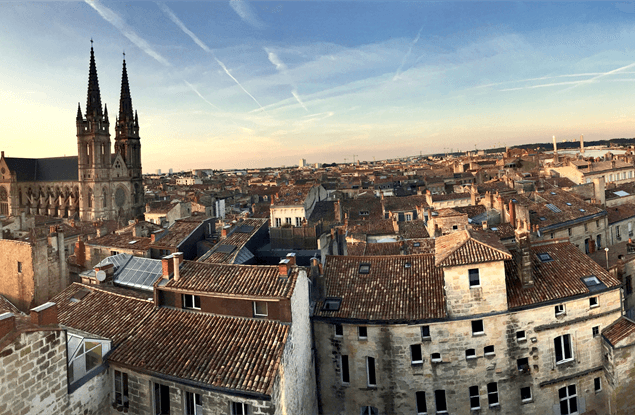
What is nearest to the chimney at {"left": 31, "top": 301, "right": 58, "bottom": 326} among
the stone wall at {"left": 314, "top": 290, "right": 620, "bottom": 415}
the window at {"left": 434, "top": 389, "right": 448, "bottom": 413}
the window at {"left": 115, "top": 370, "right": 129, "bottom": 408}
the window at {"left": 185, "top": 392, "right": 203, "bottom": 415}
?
the window at {"left": 115, "top": 370, "right": 129, "bottom": 408}

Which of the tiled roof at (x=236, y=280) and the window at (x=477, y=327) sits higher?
the tiled roof at (x=236, y=280)

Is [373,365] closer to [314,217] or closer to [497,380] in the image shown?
[497,380]

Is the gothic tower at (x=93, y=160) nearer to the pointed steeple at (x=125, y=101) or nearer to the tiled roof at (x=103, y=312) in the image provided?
the pointed steeple at (x=125, y=101)

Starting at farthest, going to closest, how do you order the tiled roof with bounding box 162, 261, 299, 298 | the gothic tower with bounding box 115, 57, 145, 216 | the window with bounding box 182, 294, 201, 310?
the gothic tower with bounding box 115, 57, 145, 216
the window with bounding box 182, 294, 201, 310
the tiled roof with bounding box 162, 261, 299, 298

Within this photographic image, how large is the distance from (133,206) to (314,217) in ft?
209

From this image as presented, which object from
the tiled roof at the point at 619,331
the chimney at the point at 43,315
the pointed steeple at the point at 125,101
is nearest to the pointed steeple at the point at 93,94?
the pointed steeple at the point at 125,101

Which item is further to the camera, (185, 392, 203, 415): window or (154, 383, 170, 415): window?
(154, 383, 170, 415): window

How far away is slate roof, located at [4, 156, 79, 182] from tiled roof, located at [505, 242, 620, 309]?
10188 centimetres

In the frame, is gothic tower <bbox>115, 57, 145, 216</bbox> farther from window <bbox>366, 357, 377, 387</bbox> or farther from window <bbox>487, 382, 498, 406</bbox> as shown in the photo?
window <bbox>487, 382, 498, 406</bbox>

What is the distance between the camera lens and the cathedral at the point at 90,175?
95.4 m

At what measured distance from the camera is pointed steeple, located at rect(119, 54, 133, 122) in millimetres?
103938

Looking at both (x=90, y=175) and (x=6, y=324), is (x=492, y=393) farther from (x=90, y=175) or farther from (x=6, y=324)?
(x=90, y=175)

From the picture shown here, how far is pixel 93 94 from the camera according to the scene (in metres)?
96.5

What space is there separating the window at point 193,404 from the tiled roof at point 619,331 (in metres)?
20.1
